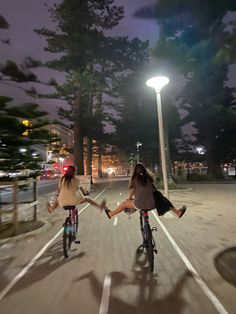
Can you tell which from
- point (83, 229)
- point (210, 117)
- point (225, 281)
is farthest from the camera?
point (210, 117)

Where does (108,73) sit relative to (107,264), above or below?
above

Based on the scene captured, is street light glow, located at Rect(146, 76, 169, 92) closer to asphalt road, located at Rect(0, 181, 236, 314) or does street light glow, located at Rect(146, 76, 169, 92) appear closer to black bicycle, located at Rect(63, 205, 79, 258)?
asphalt road, located at Rect(0, 181, 236, 314)

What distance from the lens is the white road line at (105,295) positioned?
5.35 meters

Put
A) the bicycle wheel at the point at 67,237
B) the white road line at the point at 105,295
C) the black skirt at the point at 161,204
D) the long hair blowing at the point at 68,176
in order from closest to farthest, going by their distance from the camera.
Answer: the white road line at the point at 105,295
the black skirt at the point at 161,204
the bicycle wheel at the point at 67,237
the long hair blowing at the point at 68,176

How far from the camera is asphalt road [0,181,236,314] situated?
551 cm

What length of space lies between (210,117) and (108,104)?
2078 centimetres

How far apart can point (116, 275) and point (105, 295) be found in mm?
1114

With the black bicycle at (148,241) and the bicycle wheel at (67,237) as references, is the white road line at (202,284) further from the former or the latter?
the bicycle wheel at (67,237)

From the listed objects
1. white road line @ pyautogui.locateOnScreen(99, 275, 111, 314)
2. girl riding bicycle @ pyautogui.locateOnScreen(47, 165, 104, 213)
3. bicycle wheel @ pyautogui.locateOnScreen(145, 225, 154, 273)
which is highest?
girl riding bicycle @ pyautogui.locateOnScreen(47, 165, 104, 213)

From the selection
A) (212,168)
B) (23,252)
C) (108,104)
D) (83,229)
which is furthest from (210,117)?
(23,252)

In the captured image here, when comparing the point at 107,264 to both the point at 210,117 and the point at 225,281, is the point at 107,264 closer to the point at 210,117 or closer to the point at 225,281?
the point at 225,281

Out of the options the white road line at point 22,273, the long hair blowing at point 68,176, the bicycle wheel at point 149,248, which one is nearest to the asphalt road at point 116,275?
the white road line at point 22,273

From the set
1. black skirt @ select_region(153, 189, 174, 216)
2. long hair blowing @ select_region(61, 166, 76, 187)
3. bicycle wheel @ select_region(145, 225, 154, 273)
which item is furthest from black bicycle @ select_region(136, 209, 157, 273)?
long hair blowing @ select_region(61, 166, 76, 187)

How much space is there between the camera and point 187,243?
10.0 metres
